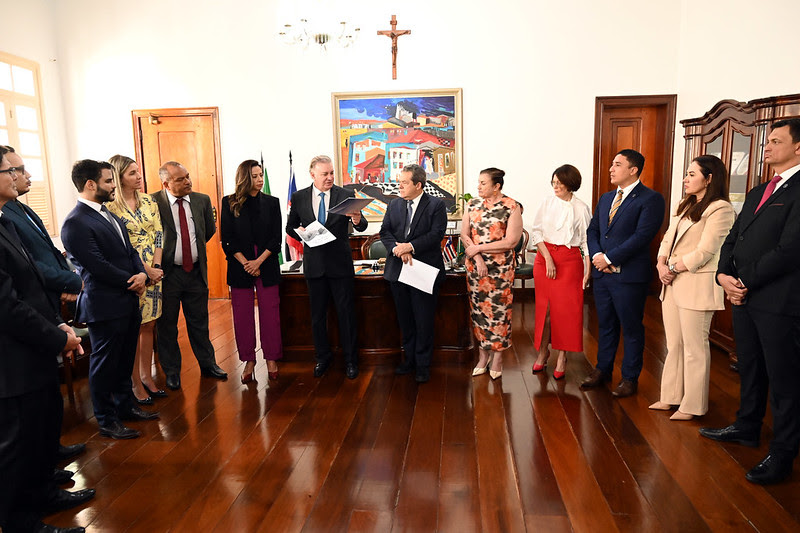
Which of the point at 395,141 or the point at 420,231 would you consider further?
the point at 395,141

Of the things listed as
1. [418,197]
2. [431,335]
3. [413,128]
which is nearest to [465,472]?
[431,335]

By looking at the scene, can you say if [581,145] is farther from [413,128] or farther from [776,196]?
[776,196]

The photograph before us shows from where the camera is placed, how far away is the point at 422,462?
9.17ft

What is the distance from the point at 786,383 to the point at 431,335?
2.16 m

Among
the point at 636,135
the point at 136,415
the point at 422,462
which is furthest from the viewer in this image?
the point at 636,135

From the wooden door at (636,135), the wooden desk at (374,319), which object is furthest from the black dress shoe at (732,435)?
the wooden door at (636,135)

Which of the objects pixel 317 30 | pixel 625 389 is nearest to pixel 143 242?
pixel 317 30

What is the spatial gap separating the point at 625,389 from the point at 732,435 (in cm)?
73

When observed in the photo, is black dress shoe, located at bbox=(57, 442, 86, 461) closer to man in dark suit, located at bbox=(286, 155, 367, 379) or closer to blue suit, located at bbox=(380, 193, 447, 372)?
man in dark suit, located at bbox=(286, 155, 367, 379)

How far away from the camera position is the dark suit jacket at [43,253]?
8.41 ft

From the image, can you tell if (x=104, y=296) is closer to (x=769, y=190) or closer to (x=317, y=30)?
(x=317, y=30)

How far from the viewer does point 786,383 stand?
250 cm

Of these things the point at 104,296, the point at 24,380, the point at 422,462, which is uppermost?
the point at 104,296

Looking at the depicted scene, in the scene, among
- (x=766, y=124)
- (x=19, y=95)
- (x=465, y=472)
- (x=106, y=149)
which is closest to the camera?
(x=465, y=472)
